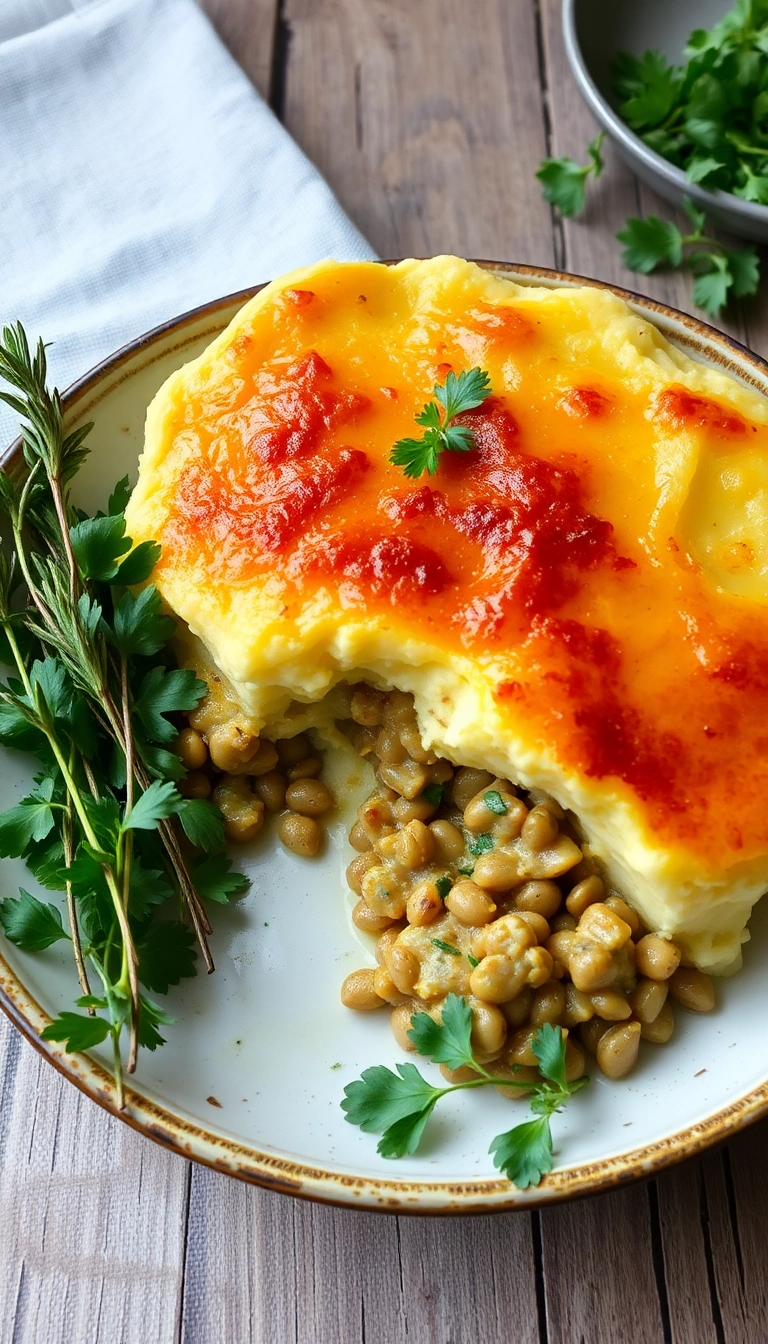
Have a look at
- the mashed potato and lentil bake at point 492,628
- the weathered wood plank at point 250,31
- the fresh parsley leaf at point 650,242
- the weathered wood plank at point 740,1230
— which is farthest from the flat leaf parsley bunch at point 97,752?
the weathered wood plank at point 250,31

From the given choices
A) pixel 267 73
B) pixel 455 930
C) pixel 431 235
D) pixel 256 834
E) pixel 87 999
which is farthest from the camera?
pixel 267 73

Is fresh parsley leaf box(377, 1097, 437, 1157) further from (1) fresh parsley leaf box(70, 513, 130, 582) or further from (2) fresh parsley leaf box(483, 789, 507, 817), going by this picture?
(1) fresh parsley leaf box(70, 513, 130, 582)

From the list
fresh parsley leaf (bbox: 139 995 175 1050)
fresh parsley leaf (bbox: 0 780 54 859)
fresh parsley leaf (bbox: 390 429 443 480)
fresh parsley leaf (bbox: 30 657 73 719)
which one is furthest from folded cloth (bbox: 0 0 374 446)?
fresh parsley leaf (bbox: 139 995 175 1050)

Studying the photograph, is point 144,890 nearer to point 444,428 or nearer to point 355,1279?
point 355,1279

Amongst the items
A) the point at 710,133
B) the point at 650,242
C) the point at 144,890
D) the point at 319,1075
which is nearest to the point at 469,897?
the point at 319,1075

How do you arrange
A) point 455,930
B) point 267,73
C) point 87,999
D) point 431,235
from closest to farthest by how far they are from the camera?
1. point 87,999
2. point 455,930
3. point 431,235
4. point 267,73

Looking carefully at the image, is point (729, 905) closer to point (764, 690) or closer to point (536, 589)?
point (764, 690)

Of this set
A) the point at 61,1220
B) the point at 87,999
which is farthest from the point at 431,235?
the point at 61,1220
